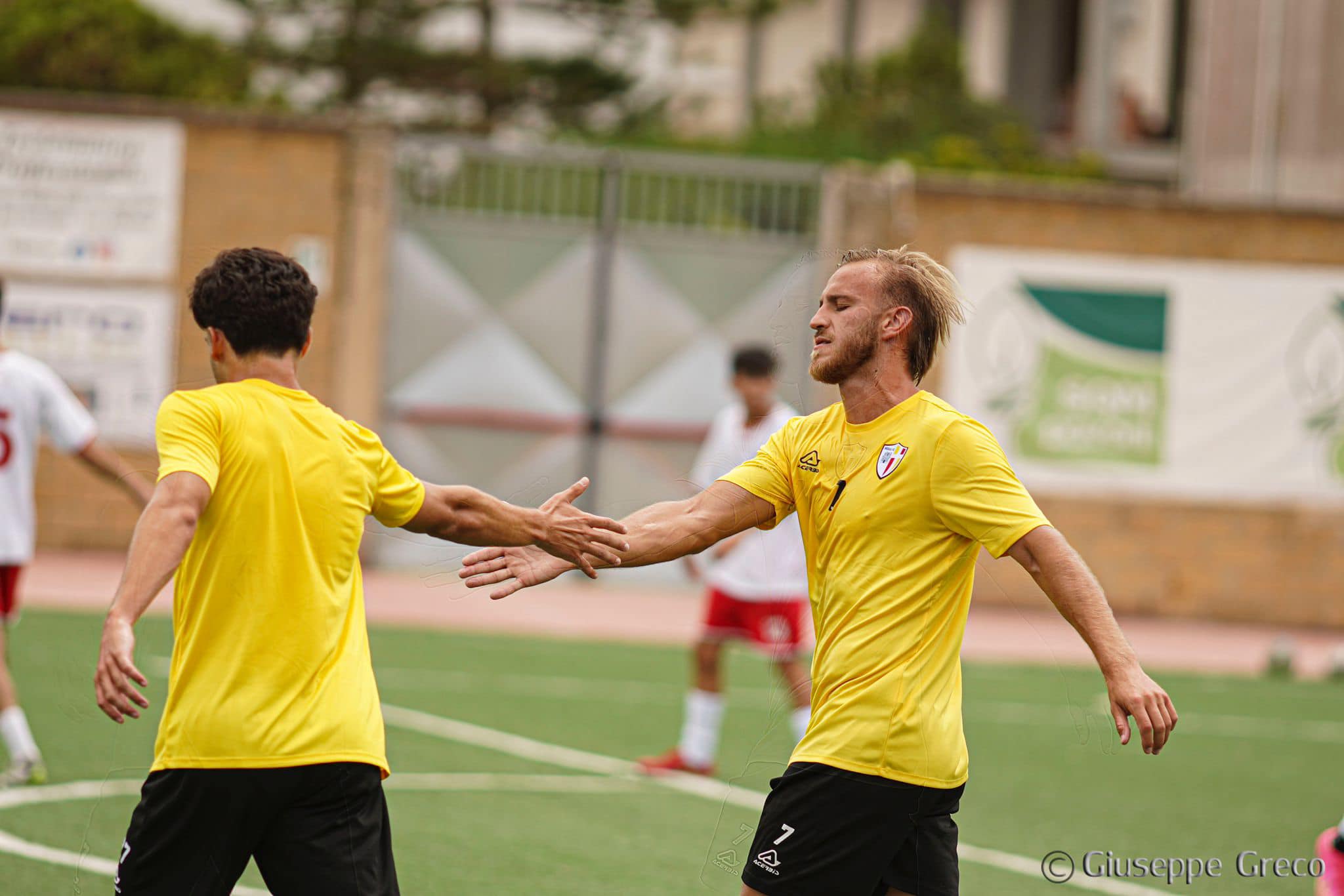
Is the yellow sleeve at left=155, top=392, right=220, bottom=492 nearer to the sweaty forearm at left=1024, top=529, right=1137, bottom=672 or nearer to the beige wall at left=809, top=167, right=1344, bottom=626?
the sweaty forearm at left=1024, top=529, right=1137, bottom=672

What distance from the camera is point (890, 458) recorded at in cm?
412

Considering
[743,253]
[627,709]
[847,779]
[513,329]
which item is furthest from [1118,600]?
[847,779]

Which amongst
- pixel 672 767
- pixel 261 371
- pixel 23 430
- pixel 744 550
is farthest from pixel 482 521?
pixel 672 767

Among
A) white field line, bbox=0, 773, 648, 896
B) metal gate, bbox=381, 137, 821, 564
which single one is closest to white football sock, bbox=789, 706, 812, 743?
white field line, bbox=0, 773, 648, 896

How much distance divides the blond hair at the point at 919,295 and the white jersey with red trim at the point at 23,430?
15.1 feet

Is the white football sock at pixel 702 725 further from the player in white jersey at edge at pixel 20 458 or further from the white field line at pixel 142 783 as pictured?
the player in white jersey at edge at pixel 20 458

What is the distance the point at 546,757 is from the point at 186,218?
938cm

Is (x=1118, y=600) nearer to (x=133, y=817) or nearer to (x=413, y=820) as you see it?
(x=413, y=820)

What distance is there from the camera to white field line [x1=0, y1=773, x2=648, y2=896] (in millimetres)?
6258

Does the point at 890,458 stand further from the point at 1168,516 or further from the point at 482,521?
the point at 1168,516

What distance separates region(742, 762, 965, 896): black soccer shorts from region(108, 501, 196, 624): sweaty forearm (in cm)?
158

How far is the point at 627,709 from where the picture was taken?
36.2 feet

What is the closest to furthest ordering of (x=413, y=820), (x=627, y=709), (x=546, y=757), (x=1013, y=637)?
(x=413, y=820) < (x=546, y=757) < (x=627, y=709) < (x=1013, y=637)

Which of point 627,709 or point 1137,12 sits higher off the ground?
point 1137,12
